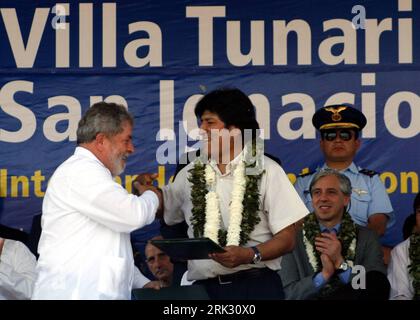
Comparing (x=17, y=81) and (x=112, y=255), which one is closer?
(x=112, y=255)

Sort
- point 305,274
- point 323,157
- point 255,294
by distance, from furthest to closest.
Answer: point 323,157 → point 305,274 → point 255,294

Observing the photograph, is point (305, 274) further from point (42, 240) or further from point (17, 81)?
point (17, 81)

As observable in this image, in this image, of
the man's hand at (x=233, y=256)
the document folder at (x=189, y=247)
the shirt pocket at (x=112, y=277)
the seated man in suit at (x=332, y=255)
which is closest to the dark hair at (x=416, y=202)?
the seated man in suit at (x=332, y=255)

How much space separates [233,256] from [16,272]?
1.36m

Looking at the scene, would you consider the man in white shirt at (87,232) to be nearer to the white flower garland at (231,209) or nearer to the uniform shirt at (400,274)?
the white flower garland at (231,209)

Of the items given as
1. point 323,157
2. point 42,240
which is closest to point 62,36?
point 323,157

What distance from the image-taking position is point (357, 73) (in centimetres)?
774

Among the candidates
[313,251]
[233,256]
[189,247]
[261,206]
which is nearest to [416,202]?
[313,251]

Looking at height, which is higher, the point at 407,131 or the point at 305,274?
the point at 407,131

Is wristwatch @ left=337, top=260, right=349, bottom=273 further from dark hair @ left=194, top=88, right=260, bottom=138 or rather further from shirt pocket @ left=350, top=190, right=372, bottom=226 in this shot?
dark hair @ left=194, top=88, right=260, bottom=138

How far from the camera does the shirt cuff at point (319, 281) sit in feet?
21.8

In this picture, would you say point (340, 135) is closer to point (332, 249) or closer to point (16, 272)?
point (332, 249)

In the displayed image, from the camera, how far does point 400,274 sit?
7070 mm
